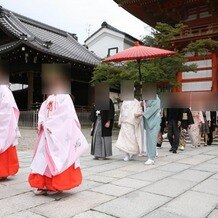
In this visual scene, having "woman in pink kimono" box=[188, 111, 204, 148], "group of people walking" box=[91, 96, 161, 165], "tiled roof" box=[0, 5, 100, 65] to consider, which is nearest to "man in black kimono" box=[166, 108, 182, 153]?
"group of people walking" box=[91, 96, 161, 165]

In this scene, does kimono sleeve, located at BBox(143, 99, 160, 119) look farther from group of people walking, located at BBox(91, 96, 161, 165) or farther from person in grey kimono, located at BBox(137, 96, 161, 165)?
group of people walking, located at BBox(91, 96, 161, 165)

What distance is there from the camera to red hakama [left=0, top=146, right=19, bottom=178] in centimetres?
482

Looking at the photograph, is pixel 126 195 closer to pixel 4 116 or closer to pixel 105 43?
pixel 4 116

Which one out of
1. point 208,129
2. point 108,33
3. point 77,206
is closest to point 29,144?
point 208,129

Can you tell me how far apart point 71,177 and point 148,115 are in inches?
118

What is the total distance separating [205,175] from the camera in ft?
18.5

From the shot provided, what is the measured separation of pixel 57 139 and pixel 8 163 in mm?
1173

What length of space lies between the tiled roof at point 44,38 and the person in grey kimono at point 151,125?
10067mm

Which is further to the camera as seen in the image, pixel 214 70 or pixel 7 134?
pixel 214 70

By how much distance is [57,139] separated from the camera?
4160 mm

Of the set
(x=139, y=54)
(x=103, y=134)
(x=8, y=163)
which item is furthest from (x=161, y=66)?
(x=8, y=163)

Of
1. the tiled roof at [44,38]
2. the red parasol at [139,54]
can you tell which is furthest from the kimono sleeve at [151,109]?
the tiled roof at [44,38]

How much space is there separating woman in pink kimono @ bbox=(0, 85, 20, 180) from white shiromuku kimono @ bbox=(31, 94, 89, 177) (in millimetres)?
812

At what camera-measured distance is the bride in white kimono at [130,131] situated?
7266 millimetres
